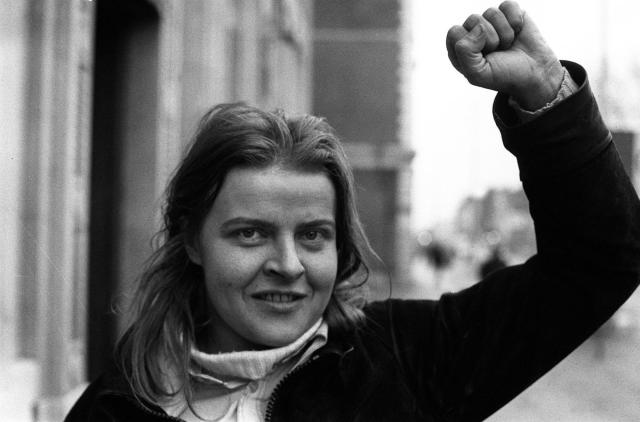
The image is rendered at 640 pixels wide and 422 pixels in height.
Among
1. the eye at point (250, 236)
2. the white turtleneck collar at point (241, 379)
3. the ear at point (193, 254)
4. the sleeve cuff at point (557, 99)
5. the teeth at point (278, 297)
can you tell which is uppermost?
the sleeve cuff at point (557, 99)

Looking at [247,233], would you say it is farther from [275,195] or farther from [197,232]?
[197,232]

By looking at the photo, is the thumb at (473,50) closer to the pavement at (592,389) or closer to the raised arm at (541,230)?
the raised arm at (541,230)

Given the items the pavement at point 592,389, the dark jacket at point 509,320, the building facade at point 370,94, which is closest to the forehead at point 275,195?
the dark jacket at point 509,320

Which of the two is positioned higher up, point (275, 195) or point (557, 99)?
point (557, 99)

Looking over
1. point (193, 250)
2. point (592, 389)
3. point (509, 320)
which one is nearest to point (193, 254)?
point (193, 250)

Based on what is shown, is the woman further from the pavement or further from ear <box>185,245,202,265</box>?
the pavement

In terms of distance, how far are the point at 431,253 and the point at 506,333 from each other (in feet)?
81.7

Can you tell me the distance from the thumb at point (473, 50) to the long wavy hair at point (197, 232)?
0.40m

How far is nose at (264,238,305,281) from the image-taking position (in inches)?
68.6

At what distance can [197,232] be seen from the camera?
1953 mm

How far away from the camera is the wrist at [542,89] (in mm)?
1613

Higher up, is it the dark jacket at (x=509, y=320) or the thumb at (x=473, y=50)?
the thumb at (x=473, y=50)

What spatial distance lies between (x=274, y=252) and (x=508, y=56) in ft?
1.94

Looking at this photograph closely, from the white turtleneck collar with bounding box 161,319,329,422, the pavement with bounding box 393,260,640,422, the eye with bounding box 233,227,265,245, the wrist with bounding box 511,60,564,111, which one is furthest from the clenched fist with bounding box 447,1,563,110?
the pavement with bounding box 393,260,640,422
